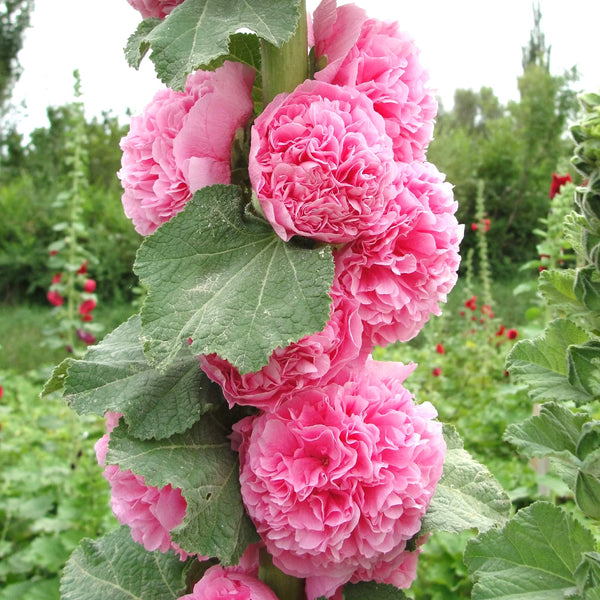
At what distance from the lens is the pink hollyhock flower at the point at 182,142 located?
3.45 feet

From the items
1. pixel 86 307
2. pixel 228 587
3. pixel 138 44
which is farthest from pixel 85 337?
pixel 138 44

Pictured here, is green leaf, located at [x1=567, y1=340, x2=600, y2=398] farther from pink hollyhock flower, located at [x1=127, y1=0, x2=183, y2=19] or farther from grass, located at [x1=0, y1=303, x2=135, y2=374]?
grass, located at [x1=0, y1=303, x2=135, y2=374]

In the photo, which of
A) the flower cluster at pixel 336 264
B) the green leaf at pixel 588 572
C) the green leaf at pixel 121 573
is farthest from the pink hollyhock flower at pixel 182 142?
the green leaf at pixel 588 572

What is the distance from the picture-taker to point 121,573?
4.46 feet

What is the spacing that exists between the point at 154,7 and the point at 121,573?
1056 mm

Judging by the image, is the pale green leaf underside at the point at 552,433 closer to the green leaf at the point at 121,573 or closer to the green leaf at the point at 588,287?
the green leaf at the point at 588,287

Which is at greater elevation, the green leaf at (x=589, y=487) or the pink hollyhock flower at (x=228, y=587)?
the green leaf at (x=589, y=487)

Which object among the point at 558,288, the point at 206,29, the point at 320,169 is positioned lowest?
the point at 558,288

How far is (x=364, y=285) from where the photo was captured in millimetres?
1031

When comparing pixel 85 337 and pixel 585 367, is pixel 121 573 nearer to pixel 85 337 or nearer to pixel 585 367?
pixel 585 367

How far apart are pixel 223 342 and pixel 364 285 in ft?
0.82

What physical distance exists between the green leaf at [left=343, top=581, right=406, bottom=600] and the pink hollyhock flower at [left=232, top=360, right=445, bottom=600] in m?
0.08

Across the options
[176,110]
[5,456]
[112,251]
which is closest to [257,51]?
[176,110]

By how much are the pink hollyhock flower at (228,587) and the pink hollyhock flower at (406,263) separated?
1.55 feet
